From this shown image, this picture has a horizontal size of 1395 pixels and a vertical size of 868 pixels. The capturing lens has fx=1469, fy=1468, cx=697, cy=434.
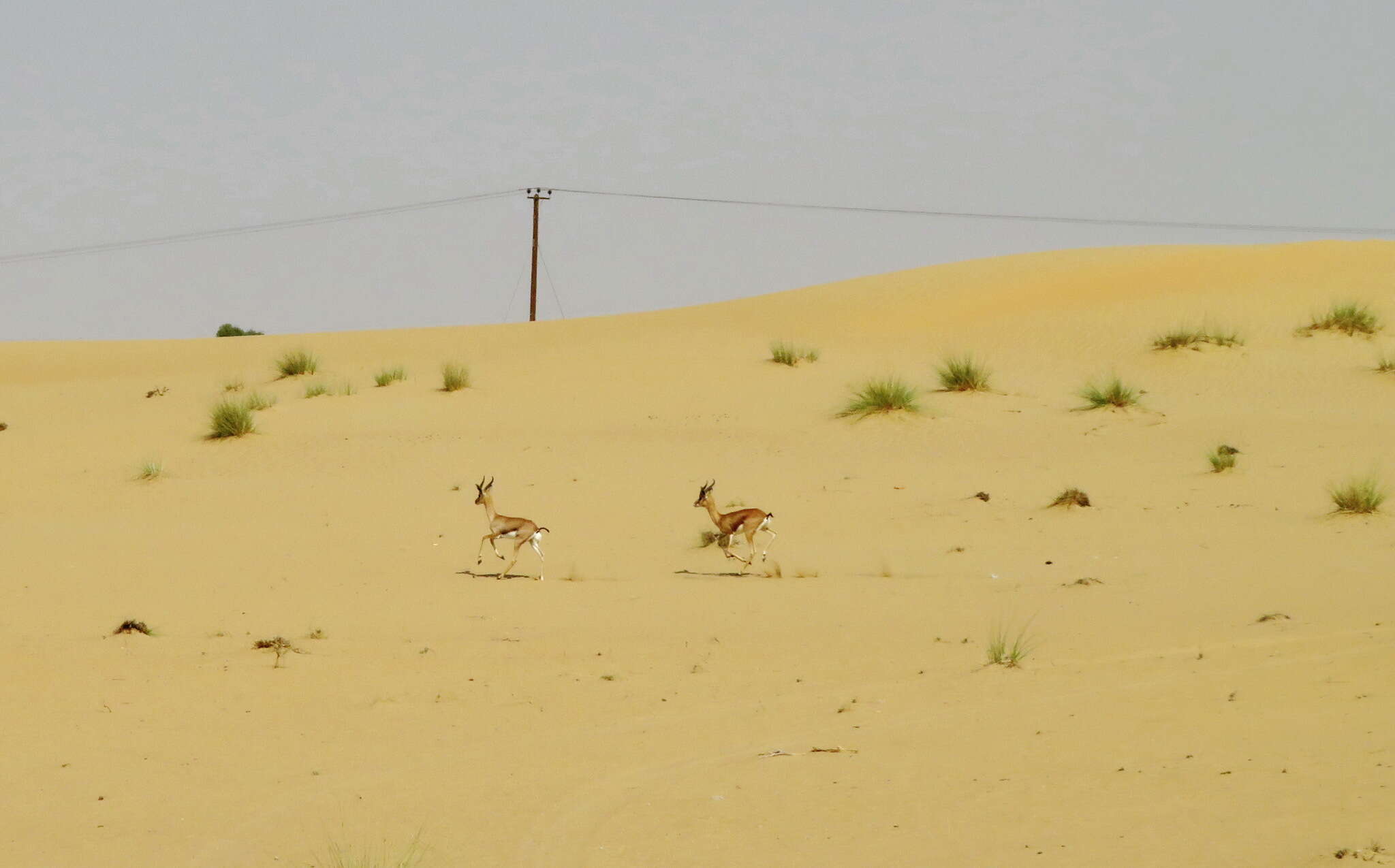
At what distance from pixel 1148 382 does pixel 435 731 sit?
633 inches

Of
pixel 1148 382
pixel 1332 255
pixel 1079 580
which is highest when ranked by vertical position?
pixel 1332 255

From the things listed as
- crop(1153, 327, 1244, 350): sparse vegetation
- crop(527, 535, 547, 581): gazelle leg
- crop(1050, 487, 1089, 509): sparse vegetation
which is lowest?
crop(527, 535, 547, 581): gazelle leg

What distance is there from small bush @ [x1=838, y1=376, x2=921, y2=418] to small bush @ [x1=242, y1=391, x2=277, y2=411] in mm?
8144

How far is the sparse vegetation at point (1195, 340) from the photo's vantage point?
23.0 m

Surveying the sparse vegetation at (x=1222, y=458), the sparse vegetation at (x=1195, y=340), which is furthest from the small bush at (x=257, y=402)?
the sparse vegetation at (x=1195, y=340)

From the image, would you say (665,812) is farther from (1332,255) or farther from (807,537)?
(1332,255)

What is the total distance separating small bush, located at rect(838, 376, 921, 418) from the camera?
18781 millimetres

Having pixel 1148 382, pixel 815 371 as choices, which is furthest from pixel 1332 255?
pixel 815 371

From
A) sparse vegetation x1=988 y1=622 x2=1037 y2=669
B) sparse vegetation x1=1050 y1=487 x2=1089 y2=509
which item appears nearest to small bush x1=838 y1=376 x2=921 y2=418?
sparse vegetation x1=1050 y1=487 x2=1089 y2=509

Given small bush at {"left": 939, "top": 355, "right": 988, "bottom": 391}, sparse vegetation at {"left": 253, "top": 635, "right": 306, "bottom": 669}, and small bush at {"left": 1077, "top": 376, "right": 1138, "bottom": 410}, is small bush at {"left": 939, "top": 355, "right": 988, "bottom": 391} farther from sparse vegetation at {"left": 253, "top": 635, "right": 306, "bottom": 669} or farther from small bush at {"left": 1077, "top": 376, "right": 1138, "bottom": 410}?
sparse vegetation at {"left": 253, "top": 635, "right": 306, "bottom": 669}

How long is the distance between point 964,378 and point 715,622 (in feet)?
36.0

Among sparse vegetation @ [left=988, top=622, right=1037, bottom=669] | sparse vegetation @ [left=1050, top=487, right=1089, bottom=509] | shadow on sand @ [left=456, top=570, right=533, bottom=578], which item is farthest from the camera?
sparse vegetation @ [left=1050, top=487, right=1089, bottom=509]

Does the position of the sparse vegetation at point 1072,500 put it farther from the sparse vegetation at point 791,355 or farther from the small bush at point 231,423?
the small bush at point 231,423

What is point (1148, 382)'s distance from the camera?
21391mm
